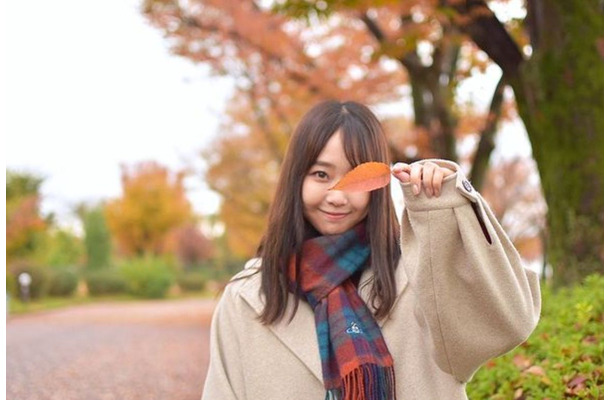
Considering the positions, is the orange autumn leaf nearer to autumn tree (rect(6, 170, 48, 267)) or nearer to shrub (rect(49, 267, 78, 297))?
autumn tree (rect(6, 170, 48, 267))

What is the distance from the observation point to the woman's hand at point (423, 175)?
1514 millimetres

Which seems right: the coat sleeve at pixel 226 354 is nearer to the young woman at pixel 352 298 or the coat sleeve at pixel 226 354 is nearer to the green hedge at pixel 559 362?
the young woman at pixel 352 298

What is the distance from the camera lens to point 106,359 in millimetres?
7449

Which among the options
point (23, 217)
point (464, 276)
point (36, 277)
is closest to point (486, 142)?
point (464, 276)

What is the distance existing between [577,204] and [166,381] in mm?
3464

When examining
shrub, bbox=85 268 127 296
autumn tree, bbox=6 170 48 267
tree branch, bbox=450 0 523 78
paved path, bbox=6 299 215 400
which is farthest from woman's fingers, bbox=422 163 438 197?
shrub, bbox=85 268 127 296

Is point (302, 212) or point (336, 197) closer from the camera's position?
point (336, 197)

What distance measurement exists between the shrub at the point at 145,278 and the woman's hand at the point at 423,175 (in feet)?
67.6

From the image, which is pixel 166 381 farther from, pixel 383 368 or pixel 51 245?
pixel 51 245

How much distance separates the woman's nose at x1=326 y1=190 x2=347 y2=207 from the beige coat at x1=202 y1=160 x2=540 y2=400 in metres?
0.21

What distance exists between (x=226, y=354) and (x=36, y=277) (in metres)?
15.7

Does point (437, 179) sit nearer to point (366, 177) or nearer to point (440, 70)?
point (366, 177)

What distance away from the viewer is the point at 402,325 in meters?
1.89

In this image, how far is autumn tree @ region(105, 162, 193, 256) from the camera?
27.5 m
